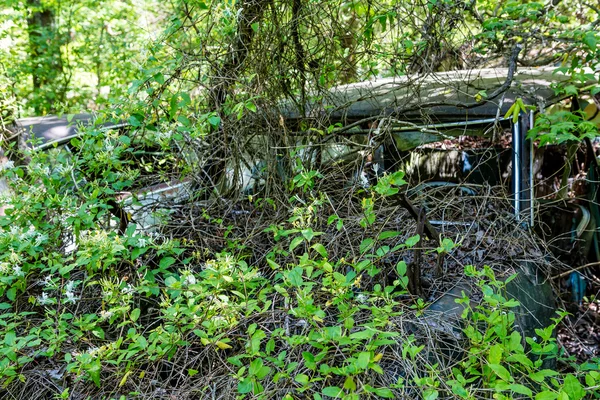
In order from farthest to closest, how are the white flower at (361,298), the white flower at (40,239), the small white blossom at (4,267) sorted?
the white flower at (40,239) < the small white blossom at (4,267) < the white flower at (361,298)

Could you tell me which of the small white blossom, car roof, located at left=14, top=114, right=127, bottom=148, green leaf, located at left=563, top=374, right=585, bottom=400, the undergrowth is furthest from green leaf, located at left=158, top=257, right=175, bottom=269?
car roof, located at left=14, top=114, right=127, bottom=148

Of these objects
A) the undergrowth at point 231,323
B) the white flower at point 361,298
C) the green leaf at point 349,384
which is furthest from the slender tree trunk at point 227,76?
the green leaf at point 349,384

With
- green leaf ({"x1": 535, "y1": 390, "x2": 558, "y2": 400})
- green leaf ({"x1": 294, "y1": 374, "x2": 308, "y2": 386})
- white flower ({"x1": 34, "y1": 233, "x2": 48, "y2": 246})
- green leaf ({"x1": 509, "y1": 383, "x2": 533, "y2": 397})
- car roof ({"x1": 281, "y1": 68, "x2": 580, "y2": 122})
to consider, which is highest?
car roof ({"x1": 281, "y1": 68, "x2": 580, "y2": 122})

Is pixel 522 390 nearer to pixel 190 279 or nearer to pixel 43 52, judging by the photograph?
pixel 190 279

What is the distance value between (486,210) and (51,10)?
1238cm

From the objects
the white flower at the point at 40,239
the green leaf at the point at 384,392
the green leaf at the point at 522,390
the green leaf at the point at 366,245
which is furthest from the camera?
Answer: the white flower at the point at 40,239

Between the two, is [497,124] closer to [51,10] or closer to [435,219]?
[435,219]

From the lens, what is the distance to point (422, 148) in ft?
13.9

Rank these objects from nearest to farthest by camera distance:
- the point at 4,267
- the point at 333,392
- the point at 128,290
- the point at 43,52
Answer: the point at 333,392
the point at 128,290
the point at 4,267
the point at 43,52

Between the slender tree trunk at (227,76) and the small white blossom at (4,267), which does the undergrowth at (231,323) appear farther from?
the slender tree trunk at (227,76)

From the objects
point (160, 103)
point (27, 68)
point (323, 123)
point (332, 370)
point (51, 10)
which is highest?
point (51, 10)

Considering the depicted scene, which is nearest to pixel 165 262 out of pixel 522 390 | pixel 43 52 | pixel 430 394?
pixel 430 394

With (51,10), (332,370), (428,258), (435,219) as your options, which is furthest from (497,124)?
(51,10)

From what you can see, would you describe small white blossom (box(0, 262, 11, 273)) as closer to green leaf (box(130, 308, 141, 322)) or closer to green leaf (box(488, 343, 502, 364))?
green leaf (box(130, 308, 141, 322))
